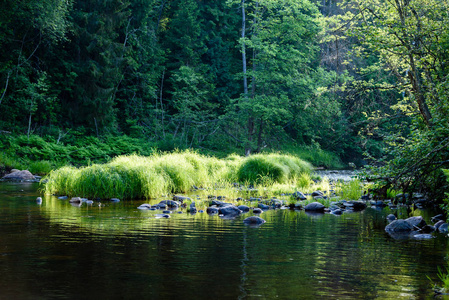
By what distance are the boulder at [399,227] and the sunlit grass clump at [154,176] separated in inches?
255

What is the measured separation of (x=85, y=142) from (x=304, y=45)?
1662 cm

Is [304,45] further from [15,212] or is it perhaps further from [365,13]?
[15,212]

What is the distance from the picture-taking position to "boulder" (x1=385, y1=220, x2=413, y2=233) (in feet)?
26.8

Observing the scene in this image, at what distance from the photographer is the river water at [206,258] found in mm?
4461

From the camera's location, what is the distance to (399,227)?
8219 mm

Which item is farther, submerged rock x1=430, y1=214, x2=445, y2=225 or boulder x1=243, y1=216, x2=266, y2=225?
submerged rock x1=430, y1=214, x2=445, y2=225

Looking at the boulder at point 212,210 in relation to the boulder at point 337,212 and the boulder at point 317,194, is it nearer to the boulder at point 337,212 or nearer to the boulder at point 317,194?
the boulder at point 337,212

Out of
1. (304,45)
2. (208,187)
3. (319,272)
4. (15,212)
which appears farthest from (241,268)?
(304,45)

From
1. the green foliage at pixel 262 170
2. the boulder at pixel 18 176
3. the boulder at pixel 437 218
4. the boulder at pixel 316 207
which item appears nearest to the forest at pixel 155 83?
the boulder at pixel 18 176

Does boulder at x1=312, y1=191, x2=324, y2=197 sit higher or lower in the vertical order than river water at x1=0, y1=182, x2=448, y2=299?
higher

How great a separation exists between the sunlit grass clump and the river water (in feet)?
10.1

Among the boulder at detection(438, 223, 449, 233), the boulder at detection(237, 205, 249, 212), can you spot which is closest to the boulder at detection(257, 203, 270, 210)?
the boulder at detection(237, 205, 249, 212)

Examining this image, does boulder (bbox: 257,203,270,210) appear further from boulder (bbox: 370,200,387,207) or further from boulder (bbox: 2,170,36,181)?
boulder (bbox: 2,170,36,181)

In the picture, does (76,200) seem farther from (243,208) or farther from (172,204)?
(243,208)
